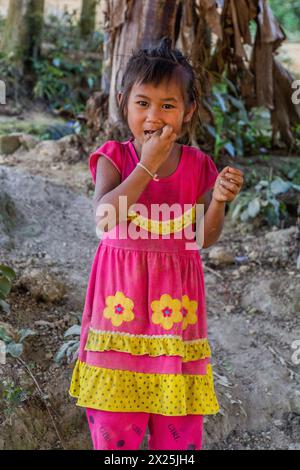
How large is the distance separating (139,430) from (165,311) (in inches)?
13.4

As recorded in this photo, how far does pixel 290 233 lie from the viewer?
3898 mm

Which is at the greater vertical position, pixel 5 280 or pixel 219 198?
pixel 219 198

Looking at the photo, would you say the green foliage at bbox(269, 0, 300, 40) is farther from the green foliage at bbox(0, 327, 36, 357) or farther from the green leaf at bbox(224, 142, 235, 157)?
the green foliage at bbox(0, 327, 36, 357)

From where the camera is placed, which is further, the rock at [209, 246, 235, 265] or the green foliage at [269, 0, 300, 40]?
the green foliage at [269, 0, 300, 40]

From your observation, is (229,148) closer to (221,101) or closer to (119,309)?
(221,101)

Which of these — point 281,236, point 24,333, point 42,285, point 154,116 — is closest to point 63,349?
point 24,333

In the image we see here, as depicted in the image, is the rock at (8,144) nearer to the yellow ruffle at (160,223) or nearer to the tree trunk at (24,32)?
the tree trunk at (24,32)

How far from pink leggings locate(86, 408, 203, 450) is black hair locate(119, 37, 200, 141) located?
2.75ft

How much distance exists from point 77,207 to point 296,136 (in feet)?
7.25

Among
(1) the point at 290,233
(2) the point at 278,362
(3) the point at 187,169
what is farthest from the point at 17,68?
(3) the point at 187,169

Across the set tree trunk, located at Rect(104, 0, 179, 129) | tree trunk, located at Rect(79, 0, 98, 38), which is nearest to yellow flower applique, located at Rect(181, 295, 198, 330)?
tree trunk, located at Rect(104, 0, 179, 129)

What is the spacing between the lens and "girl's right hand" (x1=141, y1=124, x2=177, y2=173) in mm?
1602

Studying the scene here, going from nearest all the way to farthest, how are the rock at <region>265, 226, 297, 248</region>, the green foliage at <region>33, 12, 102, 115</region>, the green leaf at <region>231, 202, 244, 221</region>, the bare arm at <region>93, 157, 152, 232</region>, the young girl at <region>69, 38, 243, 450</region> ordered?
the bare arm at <region>93, 157, 152, 232</region>
the young girl at <region>69, 38, 243, 450</region>
the rock at <region>265, 226, 297, 248</region>
the green leaf at <region>231, 202, 244, 221</region>
the green foliage at <region>33, 12, 102, 115</region>

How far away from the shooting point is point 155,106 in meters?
1.68
